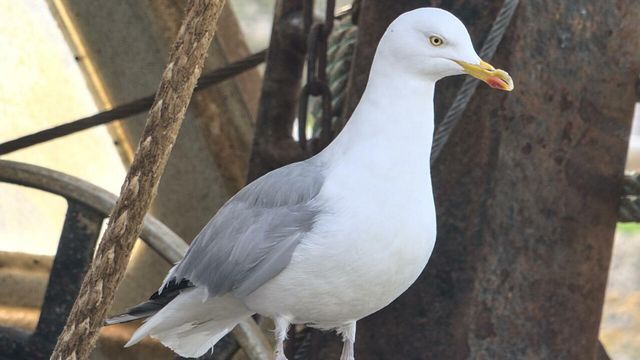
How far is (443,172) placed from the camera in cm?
226

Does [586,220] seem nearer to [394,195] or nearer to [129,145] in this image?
[394,195]

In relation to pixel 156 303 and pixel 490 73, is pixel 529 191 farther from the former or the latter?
pixel 156 303

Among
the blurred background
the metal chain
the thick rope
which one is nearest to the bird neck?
the thick rope

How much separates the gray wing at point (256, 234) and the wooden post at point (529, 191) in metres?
0.51

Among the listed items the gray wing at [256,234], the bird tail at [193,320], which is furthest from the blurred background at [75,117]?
the gray wing at [256,234]

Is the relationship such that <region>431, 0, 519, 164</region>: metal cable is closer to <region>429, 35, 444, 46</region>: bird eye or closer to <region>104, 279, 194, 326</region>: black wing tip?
<region>429, 35, 444, 46</region>: bird eye

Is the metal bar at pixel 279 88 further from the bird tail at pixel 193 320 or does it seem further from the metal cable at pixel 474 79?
the bird tail at pixel 193 320

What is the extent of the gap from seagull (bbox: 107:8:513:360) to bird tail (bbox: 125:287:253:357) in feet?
0.03

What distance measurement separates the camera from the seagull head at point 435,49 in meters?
1.72

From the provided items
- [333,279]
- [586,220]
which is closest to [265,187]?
[333,279]

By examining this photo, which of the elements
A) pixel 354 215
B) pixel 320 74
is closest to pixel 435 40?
pixel 354 215

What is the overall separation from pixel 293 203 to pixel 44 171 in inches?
38.2

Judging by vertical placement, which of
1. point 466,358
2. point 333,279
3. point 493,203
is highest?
point 333,279

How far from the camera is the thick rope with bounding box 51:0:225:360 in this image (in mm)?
1587
